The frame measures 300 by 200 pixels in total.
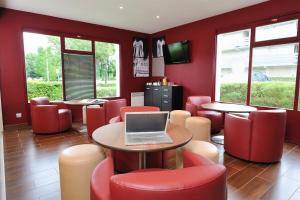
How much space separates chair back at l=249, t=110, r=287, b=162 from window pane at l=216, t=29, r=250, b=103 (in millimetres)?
2066

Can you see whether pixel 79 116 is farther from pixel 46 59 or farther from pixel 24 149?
pixel 24 149

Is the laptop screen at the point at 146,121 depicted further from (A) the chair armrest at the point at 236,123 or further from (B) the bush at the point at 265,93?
(B) the bush at the point at 265,93

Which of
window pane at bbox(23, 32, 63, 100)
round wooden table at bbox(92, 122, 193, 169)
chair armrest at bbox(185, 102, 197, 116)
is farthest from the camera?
window pane at bbox(23, 32, 63, 100)

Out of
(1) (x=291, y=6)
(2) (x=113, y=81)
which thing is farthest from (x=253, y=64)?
(2) (x=113, y=81)

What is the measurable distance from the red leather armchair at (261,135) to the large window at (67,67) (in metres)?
4.57

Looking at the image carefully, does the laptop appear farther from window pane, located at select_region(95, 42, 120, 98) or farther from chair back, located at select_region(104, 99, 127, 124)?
window pane, located at select_region(95, 42, 120, 98)

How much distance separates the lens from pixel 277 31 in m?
4.07

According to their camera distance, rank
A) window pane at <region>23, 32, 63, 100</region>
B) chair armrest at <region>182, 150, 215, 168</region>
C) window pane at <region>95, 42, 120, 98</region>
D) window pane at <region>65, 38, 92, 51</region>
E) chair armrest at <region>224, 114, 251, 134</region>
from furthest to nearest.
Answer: window pane at <region>95, 42, 120, 98</region>
window pane at <region>65, 38, 92, 51</region>
window pane at <region>23, 32, 63, 100</region>
chair armrest at <region>224, 114, 251, 134</region>
chair armrest at <region>182, 150, 215, 168</region>

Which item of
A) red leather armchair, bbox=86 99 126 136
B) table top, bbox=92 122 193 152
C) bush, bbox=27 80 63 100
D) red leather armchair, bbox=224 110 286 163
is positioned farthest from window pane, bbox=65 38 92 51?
red leather armchair, bbox=224 110 286 163

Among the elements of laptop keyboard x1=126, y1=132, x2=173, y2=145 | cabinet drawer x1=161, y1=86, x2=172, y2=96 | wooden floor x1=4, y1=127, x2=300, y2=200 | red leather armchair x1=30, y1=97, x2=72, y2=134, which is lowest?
wooden floor x1=4, y1=127, x2=300, y2=200

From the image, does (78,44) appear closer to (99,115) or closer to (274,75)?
(99,115)

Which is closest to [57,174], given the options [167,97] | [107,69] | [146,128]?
[146,128]

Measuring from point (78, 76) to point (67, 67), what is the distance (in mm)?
407

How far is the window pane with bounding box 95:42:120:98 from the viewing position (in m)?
6.17
